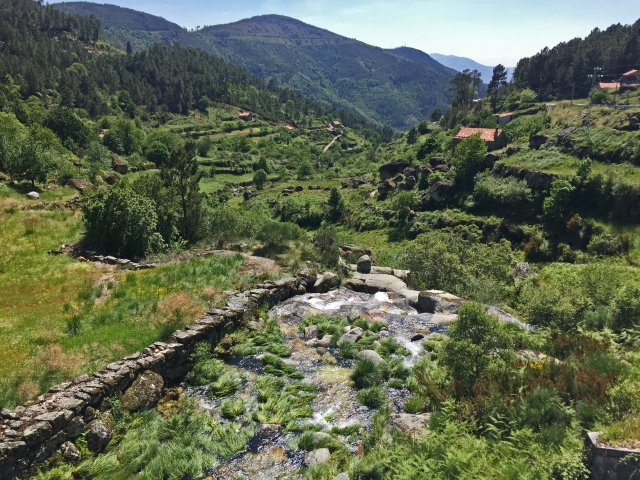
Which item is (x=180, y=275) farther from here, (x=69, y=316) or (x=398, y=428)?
(x=398, y=428)

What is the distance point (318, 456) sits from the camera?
456 inches

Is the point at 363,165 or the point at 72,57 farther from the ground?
the point at 72,57

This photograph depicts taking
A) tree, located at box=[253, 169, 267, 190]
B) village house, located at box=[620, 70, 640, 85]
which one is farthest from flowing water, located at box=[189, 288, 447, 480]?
village house, located at box=[620, 70, 640, 85]

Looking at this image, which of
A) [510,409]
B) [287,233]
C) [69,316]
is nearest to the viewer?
[510,409]

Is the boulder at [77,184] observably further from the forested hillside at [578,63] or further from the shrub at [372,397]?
the forested hillside at [578,63]

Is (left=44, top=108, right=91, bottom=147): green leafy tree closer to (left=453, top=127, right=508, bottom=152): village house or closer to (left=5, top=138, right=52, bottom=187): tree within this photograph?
(left=5, top=138, right=52, bottom=187): tree

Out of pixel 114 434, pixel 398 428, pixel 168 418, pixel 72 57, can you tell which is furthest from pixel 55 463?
pixel 72 57

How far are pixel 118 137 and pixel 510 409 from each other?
4547 inches

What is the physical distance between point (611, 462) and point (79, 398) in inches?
565

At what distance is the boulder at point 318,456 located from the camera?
11.4 metres

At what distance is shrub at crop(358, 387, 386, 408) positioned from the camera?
14.0 meters

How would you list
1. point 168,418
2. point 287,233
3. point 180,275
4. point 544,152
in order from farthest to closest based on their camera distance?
point 544,152
point 287,233
point 180,275
point 168,418

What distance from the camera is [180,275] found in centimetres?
2323

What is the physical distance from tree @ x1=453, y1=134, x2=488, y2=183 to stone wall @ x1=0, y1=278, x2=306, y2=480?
56339 millimetres
